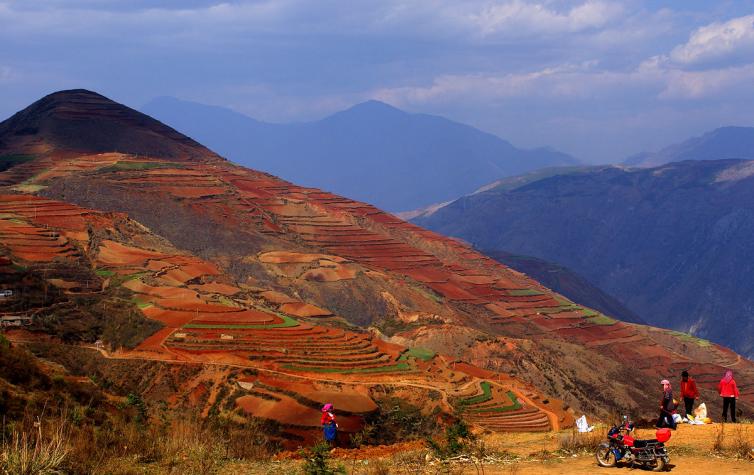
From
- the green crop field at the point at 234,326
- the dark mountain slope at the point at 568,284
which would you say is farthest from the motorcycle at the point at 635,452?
the dark mountain slope at the point at 568,284

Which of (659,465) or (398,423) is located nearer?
(659,465)

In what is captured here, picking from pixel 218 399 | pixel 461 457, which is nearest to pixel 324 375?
pixel 218 399

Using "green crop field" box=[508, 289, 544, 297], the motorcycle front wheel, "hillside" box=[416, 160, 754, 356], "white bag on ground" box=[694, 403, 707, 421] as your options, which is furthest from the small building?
"hillside" box=[416, 160, 754, 356]

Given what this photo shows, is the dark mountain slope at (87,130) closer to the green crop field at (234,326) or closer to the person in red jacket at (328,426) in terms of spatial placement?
the green crop field at (234,326)

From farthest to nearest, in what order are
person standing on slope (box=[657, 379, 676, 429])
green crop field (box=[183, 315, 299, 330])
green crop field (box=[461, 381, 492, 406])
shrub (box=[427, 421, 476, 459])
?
1. green crop field (box=[183, 315, 299, 330])
2. green crop field (box=[461, 381, 492, 406])
3. person standing on slope (box=[657, 379, 676, 429])
4. shrub (box=[427, 421, 476, 459])

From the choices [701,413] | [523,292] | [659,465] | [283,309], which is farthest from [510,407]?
[523,292]

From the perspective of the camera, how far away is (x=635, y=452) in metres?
11.8

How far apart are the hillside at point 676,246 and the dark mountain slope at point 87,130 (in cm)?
9846

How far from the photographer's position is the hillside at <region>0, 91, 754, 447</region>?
31312mm

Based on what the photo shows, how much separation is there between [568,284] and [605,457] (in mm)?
117601

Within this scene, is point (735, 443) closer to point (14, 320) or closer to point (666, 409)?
point (666, 409)

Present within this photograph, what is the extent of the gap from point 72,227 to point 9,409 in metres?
41.6

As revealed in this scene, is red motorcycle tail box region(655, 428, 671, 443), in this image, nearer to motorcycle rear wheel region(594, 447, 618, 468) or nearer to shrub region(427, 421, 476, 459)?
motorcycle rear wheel region(594, 447, 618, 468)

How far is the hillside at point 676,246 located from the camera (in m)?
143
